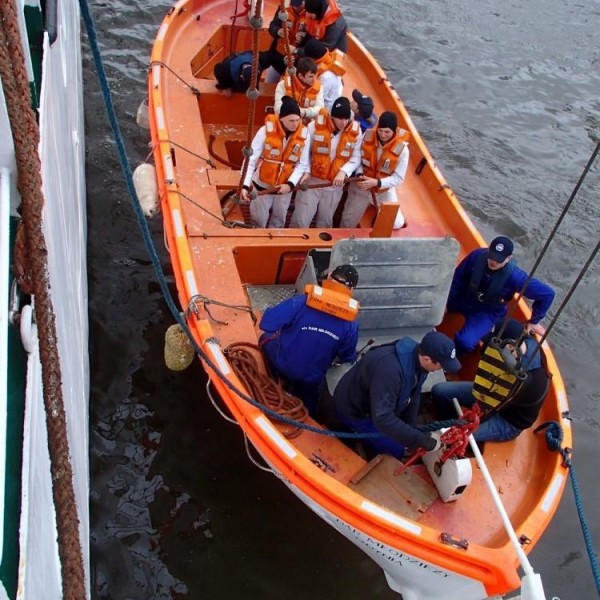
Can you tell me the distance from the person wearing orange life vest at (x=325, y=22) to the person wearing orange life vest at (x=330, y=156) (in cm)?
167

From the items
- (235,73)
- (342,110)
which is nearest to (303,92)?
(342,110)

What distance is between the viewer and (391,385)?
12.1 ft

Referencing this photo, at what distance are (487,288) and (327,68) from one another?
2.90 metres

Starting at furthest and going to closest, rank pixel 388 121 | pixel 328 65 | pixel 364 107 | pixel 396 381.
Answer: pixel 328 65, pixel 364 107, pixel 388 121, pixel 396 381

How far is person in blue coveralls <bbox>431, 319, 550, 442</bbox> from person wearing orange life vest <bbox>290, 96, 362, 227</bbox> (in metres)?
2.01

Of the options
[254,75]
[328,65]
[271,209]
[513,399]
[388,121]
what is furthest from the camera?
[328,65]

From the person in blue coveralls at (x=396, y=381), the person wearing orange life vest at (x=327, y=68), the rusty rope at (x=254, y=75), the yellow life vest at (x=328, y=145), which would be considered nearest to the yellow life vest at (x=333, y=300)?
the person in blue coveralls at (x=396, y=381)

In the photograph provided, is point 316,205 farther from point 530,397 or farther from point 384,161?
point 530,397

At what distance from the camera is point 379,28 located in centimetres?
1139

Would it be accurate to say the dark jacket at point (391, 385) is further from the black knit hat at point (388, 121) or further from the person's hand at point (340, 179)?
the black knit hat at point (388, 121)

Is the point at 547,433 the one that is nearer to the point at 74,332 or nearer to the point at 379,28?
the point at 74,332

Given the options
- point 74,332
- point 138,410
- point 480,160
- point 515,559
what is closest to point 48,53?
point 74,332

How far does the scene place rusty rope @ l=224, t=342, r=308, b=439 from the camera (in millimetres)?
4016

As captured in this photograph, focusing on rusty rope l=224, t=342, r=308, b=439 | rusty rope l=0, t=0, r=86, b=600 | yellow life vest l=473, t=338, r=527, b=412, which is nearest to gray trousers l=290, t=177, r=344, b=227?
rusty rope l=224, t=342, r=308, b=439
